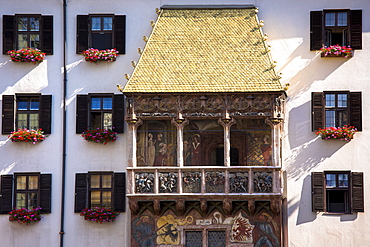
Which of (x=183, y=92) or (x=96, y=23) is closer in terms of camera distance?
(x=183, y=92)

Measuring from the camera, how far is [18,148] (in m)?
29.2

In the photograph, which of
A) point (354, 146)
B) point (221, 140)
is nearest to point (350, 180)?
point (354, 146)

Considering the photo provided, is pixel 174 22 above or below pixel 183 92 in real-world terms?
above

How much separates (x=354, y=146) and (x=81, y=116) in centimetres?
883

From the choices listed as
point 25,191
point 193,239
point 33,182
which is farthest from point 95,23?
point 193,239

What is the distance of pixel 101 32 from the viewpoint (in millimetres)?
29641

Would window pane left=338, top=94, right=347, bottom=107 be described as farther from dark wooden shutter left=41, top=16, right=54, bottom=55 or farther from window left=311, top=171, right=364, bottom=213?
dark wooden shutter left=41, top=16, right=54, bottom=55

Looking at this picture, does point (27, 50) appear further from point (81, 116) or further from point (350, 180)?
point (350, 180)

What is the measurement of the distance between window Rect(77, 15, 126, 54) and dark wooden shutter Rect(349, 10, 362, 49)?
24.3 ft

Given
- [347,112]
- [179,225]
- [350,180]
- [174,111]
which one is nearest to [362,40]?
[347,112]

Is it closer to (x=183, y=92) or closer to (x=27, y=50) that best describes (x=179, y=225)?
(x=183, y=92)

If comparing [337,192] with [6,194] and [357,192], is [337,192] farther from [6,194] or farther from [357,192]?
[6,194]

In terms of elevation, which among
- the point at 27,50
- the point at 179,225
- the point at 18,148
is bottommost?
the point at 179,225

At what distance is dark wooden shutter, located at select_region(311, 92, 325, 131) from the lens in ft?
94.1
